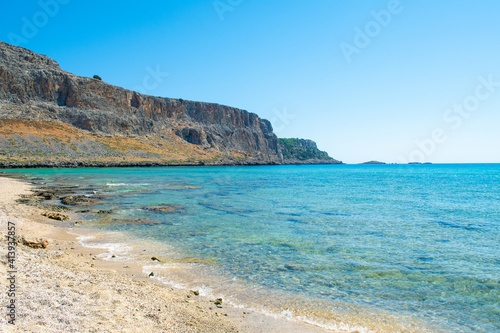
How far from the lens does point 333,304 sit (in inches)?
292

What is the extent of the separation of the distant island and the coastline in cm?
6369

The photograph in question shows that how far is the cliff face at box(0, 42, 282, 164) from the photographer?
268 ft

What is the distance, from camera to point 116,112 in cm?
9875

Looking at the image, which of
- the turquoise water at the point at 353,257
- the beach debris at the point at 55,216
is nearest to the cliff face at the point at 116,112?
the beach debris at the point at 55,216

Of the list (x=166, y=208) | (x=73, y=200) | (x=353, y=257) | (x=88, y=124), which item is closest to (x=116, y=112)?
(x=88, y=124)

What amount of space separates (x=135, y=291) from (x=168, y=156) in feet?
306

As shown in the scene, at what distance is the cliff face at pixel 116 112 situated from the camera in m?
81.8

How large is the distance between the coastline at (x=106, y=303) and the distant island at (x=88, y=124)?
209 feet

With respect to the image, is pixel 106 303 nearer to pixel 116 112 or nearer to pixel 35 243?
pixel 35 243

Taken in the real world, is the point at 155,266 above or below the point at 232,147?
below

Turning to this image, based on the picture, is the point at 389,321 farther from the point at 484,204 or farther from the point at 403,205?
the point at 484,204

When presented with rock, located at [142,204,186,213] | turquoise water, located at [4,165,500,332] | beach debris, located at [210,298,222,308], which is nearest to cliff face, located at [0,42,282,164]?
rock, located at [142,204,186,213]

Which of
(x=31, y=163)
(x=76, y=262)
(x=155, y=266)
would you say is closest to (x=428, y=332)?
(x=155, y=266)

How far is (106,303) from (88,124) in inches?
3682
